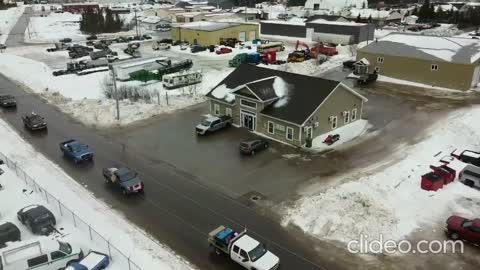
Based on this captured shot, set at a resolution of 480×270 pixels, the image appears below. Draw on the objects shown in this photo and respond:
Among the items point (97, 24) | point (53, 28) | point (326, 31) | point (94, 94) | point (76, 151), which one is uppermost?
point (97, 24)

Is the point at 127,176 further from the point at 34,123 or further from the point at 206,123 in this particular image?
the point at 34,123

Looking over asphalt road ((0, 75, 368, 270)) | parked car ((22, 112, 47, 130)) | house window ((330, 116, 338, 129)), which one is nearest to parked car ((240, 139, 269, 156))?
asphalt road ((0, 75, 368, 270))

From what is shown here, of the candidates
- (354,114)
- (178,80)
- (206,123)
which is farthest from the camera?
(178,80)

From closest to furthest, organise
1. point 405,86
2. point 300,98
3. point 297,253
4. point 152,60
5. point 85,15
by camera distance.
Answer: point 297,253
point 300,98
point 405,86
point 152,60
point 85,15

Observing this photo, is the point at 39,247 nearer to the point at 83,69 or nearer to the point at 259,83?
the point at 259,83

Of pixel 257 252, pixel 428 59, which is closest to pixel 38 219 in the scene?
pixel 257 252

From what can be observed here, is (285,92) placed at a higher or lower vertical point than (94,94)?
higher

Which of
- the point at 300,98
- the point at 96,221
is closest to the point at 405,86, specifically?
the point at 300,98
